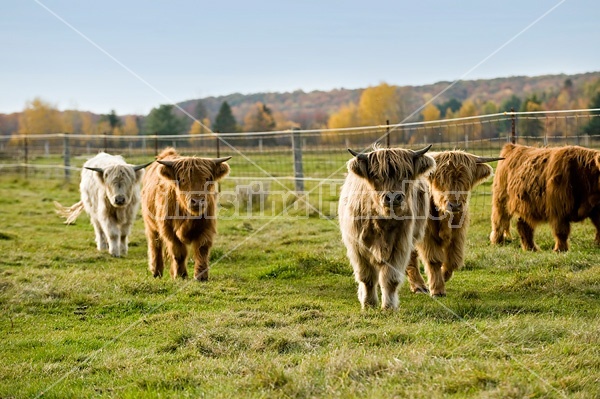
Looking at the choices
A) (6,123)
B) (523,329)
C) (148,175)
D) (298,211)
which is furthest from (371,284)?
(6,123)

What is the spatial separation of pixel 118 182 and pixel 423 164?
5494mm

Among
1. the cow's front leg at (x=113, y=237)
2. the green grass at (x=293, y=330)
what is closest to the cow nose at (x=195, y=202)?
the green grass at (x=293, y=330)

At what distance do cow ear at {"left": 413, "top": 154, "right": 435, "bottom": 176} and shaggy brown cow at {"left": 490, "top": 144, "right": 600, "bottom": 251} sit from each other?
338 cm

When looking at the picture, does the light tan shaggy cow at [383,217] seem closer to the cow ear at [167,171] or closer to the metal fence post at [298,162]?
the cow ear at [167,171]

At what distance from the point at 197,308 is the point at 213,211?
182cm

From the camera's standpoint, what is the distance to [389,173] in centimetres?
541

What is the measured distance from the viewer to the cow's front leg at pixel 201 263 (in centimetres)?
746

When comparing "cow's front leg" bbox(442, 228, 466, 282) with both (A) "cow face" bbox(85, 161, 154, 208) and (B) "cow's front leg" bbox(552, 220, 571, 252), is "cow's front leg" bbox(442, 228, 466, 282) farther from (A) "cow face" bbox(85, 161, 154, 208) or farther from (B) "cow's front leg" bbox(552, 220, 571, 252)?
(A) "cow face" bbox(85, 161, 154, 208)

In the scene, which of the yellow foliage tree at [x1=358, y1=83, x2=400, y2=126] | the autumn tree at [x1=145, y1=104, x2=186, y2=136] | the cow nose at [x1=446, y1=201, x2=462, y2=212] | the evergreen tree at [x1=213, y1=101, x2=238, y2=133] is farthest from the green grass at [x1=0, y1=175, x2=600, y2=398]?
the yellow foliage tree at [x1=358, y1=83, x2=400, y2=126]

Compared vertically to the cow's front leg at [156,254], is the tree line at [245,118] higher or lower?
higher

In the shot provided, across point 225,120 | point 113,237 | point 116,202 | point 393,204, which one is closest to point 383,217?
point 393,204

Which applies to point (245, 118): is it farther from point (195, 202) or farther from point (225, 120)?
point (195, 202)

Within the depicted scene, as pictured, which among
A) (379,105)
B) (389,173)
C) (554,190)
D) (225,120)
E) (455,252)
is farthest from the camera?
(379,105)

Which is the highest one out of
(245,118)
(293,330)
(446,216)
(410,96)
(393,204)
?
(410,96)
